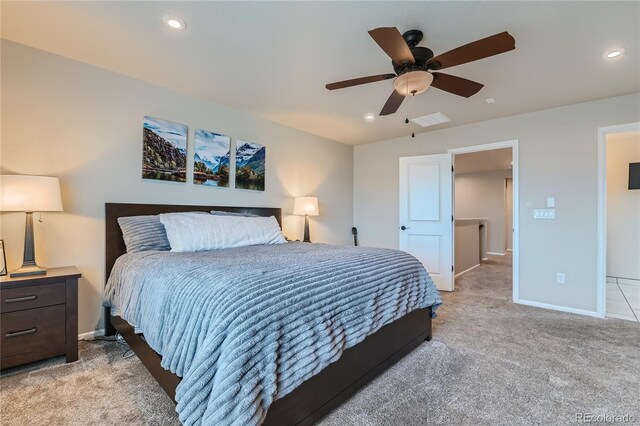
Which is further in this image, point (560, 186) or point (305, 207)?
point (305, 207)

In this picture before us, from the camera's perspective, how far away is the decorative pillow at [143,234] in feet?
7.91

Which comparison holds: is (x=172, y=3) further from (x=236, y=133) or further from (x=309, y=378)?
(x=309, y=378)

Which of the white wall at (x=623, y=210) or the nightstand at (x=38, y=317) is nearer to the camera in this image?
the nightstand at (x=38, y=317)

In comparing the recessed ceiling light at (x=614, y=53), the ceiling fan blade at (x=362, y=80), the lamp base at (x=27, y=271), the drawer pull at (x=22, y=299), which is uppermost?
the recessed ceiling light at (x=614, y=53)

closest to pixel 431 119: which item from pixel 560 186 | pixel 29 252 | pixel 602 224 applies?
pixel 560 186

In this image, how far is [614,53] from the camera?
2.27 metres

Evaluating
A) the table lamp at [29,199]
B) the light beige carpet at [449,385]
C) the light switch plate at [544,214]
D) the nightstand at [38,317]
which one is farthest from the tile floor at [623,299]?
the table lamp at [29,199]

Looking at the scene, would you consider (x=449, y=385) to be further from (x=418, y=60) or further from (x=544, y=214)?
(x=544, y=214)

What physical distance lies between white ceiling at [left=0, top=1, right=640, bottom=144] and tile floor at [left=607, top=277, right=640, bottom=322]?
7.72 feet

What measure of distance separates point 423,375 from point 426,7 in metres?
2.36

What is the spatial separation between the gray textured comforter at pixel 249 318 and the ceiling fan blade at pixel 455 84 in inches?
54.8

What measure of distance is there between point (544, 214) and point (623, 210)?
2.19 metres

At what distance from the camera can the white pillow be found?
242cm

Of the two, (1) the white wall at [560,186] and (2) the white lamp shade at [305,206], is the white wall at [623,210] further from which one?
(2) the white lamp shade at [305,206]
